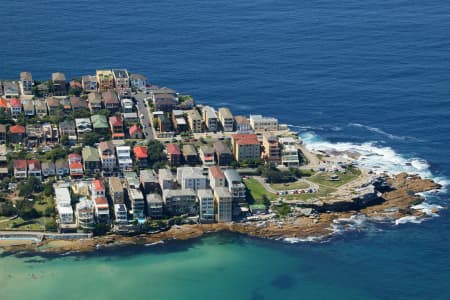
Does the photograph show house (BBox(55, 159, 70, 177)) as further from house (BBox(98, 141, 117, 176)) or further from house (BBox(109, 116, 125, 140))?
house (BBox(109, 116, 125, 140))

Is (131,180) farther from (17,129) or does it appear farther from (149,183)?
(17,129)

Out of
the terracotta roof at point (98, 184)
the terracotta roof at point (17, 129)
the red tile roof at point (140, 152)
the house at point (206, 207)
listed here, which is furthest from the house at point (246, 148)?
the terracotta roof at point (17, 129)

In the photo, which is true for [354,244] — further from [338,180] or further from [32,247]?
[32,247]

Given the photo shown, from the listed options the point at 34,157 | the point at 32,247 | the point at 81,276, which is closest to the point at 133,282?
the point at 81,276

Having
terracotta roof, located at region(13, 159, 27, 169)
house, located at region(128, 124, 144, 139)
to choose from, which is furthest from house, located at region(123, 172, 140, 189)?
terracotta roof, located at region(13, 159, 27, 169)

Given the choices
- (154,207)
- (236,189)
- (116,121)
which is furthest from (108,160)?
(236,189)

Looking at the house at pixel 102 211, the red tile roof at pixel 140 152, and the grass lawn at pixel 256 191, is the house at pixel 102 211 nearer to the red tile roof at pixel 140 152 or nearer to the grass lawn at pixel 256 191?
the red tile roof at pixel 140 152
